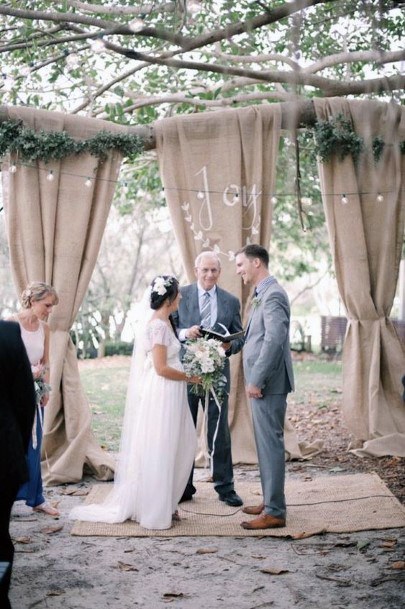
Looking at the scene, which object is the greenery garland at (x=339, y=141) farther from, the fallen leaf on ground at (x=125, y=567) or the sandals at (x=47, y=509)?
the fallen leaf on ground at (x=125, y=567)

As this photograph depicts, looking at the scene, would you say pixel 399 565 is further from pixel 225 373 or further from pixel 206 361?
pixel 225 373

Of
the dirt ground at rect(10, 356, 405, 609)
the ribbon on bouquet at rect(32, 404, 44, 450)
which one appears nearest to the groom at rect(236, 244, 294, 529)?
the dirt ground at rect(10, 356, 405, 609)

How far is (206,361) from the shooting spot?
5645 mm

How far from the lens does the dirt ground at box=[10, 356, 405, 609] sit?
418 cm

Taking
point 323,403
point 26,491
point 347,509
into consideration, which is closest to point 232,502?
point 347,509

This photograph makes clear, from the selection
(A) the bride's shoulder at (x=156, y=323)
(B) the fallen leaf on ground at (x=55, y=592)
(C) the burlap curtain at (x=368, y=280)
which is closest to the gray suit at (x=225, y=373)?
(A) the bride's shoulder at (x=156, y=323)

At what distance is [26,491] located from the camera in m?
5.89

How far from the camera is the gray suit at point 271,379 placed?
5289 millimetres

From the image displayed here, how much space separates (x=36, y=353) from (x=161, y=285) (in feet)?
3.86

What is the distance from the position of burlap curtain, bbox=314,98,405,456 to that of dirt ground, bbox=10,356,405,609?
259 centimetres

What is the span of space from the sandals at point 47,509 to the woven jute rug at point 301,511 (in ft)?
1.13

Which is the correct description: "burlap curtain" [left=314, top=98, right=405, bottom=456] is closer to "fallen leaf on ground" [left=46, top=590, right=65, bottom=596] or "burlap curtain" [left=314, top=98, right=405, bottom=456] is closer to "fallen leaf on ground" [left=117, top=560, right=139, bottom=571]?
"fallen leaf on ground" [left=117, top=560, right=139, bottom=571]

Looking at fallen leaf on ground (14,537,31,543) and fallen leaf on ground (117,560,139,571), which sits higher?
fallen leaf on ground (117,560,139,571)

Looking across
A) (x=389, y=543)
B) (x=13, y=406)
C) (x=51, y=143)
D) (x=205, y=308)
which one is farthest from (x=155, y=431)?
(x=51, y=143)
